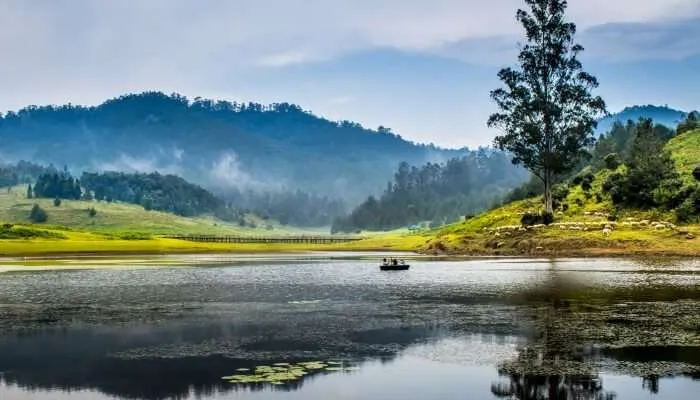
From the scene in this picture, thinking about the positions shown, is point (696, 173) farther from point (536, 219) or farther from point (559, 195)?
point (559, 195)

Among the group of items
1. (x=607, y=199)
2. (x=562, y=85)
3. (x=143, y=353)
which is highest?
(x=562, y=85)

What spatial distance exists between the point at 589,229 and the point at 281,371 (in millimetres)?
100054

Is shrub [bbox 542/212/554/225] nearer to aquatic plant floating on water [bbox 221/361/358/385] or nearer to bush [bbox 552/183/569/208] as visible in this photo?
bush [bbox 552/183/569/208]

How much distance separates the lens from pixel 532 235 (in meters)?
126

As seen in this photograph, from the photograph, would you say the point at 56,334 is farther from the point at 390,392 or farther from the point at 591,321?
the point at 591,321

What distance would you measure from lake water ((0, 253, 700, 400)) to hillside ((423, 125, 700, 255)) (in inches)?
1759

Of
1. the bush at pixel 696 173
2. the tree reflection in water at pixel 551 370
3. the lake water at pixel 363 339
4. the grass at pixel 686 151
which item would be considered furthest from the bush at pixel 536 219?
the tree reflection in water at pixel 551 370

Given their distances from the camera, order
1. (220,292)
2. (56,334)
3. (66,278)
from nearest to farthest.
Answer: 1. (56,334)
2. (220,292)
3. (66,278)

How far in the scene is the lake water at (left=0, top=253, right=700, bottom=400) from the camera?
26.2 meters

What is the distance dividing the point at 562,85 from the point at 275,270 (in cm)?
6797

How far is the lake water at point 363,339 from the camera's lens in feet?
86.1

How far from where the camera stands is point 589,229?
12031cm

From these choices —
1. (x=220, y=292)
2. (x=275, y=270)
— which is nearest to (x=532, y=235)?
(x=275, y=270)

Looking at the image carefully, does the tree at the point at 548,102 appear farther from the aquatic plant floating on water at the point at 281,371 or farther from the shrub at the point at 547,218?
the aquatic plant floating on water at the point at 281,371
